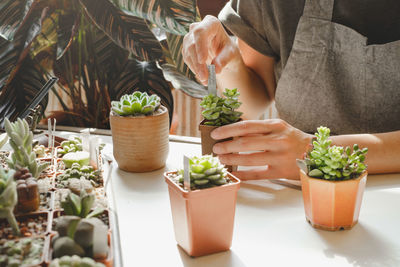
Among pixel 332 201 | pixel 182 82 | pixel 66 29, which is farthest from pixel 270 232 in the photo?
pixel 66 29

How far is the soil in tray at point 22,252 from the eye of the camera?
1.58 feet

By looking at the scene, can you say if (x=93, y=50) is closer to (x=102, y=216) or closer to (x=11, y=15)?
(x=11, y=15)

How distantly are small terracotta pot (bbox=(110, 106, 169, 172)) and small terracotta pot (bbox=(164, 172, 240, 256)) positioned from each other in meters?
0.31

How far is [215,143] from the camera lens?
2.99 ft

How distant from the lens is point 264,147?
34.6 inches

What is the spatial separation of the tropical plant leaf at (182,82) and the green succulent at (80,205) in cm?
119

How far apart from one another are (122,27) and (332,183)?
1.32m

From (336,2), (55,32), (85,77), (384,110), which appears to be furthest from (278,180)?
(55,32)

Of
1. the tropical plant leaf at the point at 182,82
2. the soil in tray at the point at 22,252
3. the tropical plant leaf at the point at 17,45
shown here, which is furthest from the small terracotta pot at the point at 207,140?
the tropical plant leaf at the point at 17,45

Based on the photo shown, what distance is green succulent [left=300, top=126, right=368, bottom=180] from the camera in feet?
2.15

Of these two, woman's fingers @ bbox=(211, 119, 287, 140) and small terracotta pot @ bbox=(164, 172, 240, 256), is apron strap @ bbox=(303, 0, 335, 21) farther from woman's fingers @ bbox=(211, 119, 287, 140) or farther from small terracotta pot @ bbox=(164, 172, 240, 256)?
small terracotta pot @ bbox=(164, 172, 240, 256)

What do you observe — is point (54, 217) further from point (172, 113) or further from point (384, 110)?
point (172, 113)

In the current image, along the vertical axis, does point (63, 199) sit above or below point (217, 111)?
below

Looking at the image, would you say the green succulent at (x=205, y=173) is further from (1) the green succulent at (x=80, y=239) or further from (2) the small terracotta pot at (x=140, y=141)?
(2) the small terracotta pot at (x=140, y=141)
